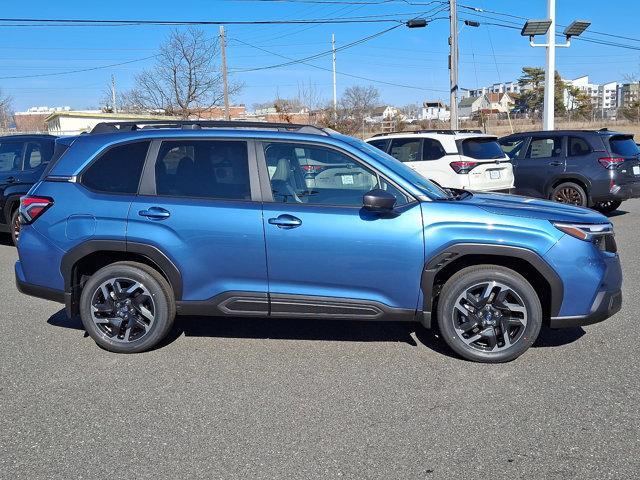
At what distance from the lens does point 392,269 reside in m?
4.33

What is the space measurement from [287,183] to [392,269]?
1.06 meters

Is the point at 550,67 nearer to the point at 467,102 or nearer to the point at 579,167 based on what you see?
the point at 579,167

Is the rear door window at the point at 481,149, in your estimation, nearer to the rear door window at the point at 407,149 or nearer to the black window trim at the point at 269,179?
the rear door window at the point at 407,149

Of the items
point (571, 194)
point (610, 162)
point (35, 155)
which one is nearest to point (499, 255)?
point (610, 162)

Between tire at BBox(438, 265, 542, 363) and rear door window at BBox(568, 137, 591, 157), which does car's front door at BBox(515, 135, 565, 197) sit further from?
tire at BBox(438, 265, 542, 363)

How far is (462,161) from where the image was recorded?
10.1 m

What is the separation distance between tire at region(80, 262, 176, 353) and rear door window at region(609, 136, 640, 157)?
9318 mm

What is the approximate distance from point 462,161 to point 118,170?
6745 millimetres

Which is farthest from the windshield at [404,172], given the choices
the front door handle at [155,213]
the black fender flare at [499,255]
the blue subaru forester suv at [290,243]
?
the front door handle at [155,213]

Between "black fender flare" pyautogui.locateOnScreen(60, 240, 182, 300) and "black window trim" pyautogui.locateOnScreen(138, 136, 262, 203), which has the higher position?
"black window trim" pyautogui.locateOnScreen(138, 136, 262, 203)

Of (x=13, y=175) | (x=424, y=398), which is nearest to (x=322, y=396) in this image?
(x=424, y=398)

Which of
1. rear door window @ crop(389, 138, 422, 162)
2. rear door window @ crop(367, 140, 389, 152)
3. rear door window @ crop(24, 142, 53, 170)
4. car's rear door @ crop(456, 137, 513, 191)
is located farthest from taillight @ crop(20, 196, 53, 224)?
rear door window @ crop(367, 140, 389, 152)

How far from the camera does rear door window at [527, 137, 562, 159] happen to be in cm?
1141

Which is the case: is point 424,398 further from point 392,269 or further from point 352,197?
point 352,197
